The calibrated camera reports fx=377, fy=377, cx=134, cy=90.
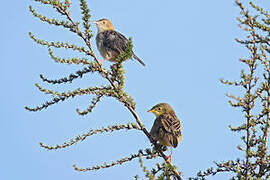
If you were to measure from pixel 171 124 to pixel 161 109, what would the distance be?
2.39ft

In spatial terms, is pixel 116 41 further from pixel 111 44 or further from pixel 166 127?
pixel 166 127

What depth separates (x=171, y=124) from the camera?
703cm

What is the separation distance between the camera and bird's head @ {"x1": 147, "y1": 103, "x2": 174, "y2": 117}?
7633 mm

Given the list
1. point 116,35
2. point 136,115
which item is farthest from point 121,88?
point 116,35

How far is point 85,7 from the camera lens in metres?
5.23

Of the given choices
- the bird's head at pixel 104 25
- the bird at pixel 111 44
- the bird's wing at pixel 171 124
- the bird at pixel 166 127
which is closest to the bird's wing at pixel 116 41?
the bird at pixel 111 44

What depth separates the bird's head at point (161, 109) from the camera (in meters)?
7.63

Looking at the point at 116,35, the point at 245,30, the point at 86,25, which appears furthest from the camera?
the point at 116,35

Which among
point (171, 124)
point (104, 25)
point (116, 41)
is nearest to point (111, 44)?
point (116, 41)

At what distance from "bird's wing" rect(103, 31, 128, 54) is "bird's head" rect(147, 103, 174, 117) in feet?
5.31

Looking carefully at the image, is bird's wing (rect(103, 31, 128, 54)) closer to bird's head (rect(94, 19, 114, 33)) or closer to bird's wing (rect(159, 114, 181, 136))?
bird's head (rect(94, 19, 114, 33))

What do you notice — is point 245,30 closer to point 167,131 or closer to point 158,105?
point 167,131

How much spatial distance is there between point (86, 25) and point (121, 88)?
1.07 metres

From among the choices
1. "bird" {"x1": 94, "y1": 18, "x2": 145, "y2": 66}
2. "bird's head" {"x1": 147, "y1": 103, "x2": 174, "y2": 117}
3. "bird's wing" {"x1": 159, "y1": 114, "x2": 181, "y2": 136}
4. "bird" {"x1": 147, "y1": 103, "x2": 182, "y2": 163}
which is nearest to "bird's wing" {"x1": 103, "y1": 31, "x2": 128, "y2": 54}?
"bird" {"x1": 94, "y1": 18, "x2": 145, "y2": 66}
